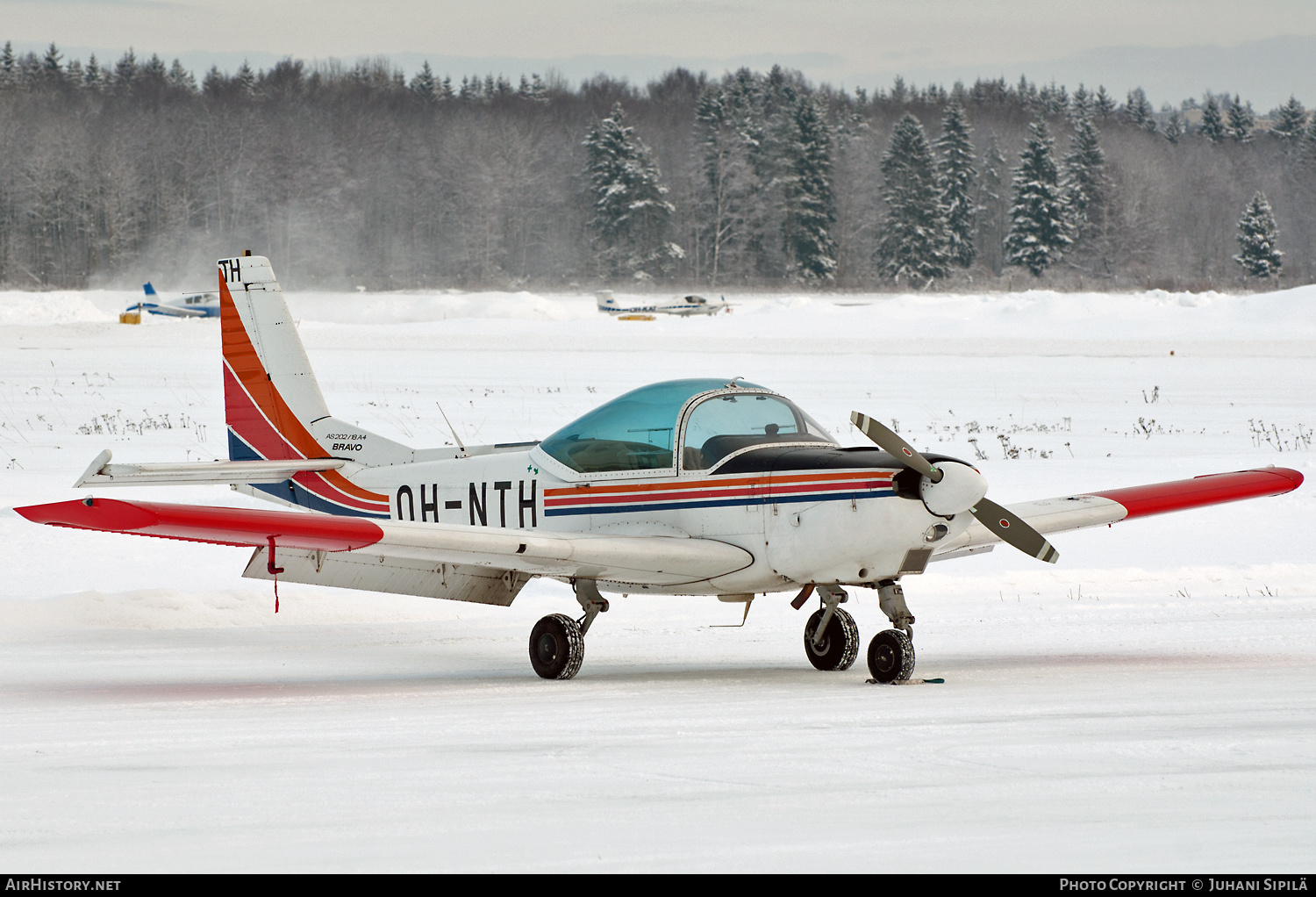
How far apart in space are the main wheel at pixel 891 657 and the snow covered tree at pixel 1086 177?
99.2 meters

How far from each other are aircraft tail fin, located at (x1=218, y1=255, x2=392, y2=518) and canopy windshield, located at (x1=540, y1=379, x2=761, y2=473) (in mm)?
2096

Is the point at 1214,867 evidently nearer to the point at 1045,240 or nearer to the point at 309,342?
the point at 309,342

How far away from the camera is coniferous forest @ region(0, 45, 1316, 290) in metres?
95.8

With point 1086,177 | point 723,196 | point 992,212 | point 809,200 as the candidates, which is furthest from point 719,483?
point 1086,177

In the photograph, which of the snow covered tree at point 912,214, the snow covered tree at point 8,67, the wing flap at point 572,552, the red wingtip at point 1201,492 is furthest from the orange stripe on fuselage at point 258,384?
the snow covered tree at point 8,67

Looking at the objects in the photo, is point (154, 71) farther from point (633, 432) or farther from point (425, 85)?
point (633, 432)

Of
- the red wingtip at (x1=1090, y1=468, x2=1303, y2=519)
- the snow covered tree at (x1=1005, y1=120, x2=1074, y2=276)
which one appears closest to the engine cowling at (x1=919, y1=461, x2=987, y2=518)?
the red wingtip at (x1=1090, y1=468, x2=1303, y2=519)

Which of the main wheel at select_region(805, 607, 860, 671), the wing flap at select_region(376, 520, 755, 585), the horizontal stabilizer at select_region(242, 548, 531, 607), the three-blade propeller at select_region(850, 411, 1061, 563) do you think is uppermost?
the three-blade propeller at select_region(850, 411, 1061, 563)

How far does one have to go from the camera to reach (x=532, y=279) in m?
97.6

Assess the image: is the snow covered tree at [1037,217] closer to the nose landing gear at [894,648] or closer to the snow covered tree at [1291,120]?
the snow covered tree at [1291,120]

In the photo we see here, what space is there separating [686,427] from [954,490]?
1.84 metres

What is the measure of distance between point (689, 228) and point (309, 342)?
197 ft

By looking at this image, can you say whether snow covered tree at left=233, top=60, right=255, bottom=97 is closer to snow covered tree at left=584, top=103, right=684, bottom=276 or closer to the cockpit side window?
snow covered tree at left=584, top=103, right=684, bottom=276
